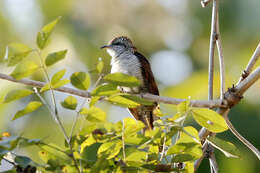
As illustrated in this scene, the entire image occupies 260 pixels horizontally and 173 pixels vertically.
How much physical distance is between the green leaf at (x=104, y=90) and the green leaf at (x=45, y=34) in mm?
361

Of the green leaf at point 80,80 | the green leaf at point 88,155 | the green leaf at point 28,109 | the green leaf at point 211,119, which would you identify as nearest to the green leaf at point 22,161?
the green leaf at point 28,109

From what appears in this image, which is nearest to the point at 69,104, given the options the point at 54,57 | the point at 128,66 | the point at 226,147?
the point at 54,57

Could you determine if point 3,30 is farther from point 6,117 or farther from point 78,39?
point 6,117

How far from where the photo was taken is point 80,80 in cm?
216

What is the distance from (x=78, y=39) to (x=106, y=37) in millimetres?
1225

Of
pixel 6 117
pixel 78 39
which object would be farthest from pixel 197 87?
pixel 78 39

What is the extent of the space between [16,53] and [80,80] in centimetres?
36

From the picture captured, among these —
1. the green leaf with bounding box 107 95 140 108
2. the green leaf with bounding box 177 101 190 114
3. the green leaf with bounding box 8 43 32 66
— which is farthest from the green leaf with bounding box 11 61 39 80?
the green leaf with bounding box 177 101 190 114

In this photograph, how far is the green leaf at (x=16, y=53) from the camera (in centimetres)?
202

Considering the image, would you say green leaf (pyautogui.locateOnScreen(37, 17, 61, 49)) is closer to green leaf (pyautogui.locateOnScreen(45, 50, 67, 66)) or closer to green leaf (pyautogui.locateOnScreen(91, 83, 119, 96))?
green leaf (pyautogui.locateOnScreen(45, 50, 67, 66))

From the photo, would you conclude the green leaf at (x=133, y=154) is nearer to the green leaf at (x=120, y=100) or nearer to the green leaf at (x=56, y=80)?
the green leaf at (x=120, y=100)

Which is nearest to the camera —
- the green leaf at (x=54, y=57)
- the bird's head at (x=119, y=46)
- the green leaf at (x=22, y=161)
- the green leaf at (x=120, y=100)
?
the green leaf at (x=22, y=161)

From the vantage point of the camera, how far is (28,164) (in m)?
1.94

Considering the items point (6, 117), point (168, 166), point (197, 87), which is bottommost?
point (6, 117)
